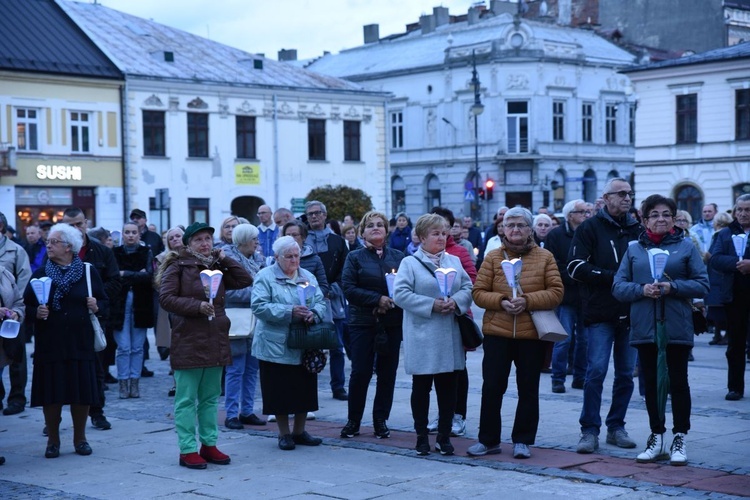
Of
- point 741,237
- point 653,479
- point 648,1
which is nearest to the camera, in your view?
point 653,479

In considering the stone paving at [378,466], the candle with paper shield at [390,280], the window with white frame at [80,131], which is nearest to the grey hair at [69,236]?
the stone paving at [378,466]

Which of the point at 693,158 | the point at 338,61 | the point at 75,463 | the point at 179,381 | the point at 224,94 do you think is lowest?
the point at 75,463

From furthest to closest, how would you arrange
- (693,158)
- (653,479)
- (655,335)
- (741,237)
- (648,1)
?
(648,1) < (693,158) < (741,237) < (655,335) < (653,479)

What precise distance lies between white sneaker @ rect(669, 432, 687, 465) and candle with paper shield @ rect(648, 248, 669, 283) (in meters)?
1.21

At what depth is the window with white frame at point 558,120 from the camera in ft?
205

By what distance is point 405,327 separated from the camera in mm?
9555

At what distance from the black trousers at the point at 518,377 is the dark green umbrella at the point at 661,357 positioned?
91 cm

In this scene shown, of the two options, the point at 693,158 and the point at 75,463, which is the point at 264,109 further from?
the point at 75,463

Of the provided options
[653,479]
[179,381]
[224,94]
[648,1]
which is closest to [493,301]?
[653,479]

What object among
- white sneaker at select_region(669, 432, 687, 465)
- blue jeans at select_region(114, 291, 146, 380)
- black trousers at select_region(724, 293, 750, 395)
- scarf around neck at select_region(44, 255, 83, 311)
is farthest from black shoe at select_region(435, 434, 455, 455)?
blue jeans at select_region(114, 291, 146, 380)

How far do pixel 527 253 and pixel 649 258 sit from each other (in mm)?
967

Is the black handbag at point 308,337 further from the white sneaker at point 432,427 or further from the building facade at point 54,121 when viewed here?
the building facade at point 54,121

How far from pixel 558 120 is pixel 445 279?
54912 mm

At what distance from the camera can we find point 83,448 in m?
10.0
